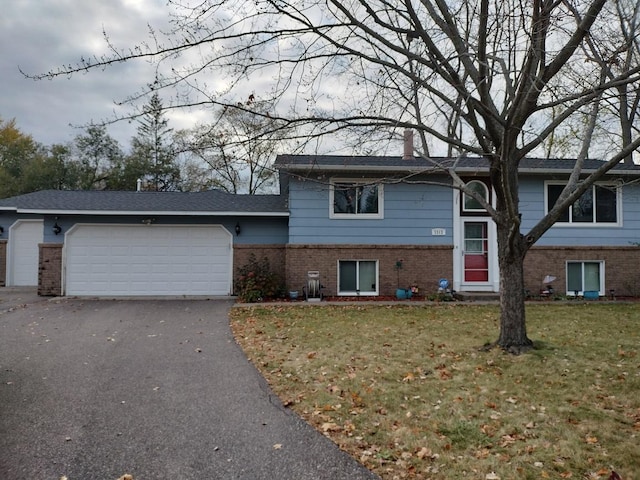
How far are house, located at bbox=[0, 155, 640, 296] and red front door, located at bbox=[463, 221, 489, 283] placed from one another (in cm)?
3

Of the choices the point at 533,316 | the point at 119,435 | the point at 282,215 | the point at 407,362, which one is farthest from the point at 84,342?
the point at 533,316

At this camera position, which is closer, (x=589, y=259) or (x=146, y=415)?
(x=146, y=415)

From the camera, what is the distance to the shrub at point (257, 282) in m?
11.5

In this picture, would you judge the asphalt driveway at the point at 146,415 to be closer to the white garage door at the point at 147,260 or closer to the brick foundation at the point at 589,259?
the white garage door at the point at 147,260

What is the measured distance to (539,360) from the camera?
5.51 metres

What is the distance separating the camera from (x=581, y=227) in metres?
12.4

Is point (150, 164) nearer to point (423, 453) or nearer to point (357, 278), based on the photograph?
point (357, 278)

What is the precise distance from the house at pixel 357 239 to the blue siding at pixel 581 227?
0.10 feet

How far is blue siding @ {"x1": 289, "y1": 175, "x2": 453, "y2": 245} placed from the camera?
12.0m

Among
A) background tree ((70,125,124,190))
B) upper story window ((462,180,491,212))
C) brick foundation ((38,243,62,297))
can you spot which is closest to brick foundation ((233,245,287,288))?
brick foundation ((38,243,62,297))

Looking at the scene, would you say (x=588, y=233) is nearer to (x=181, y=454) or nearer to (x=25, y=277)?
(x=181, y=454)

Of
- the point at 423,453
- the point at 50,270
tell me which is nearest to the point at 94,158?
the point at 50,270

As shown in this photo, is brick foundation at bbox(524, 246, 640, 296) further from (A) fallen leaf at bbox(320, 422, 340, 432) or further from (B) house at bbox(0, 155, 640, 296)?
(A) fallen leaf at bbox(320, 422, 340, 432)

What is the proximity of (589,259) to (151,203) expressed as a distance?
43.3 ft
